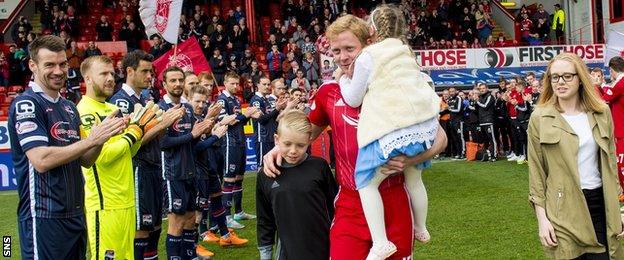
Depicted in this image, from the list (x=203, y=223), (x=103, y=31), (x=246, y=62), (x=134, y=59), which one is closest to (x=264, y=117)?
(x=203, y=223)

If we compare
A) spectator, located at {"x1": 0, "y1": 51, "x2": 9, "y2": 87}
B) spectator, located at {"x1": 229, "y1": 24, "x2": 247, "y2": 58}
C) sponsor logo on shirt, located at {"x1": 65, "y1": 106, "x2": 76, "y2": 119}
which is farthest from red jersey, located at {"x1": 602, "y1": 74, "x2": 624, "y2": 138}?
spectator, located at {"x1": 0, "y1": 51, "x2": 9, "y2": 87}

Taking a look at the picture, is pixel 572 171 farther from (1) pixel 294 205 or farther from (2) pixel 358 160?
(1) pixel 294 205

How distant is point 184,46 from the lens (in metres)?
13.9

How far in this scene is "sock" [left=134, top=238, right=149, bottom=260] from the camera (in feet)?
19.3

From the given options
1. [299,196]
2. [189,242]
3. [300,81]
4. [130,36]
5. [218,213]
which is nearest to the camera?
[299,196]

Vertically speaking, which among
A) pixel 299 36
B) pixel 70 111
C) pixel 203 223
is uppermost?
pixel 299 36

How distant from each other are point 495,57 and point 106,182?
18867 mm

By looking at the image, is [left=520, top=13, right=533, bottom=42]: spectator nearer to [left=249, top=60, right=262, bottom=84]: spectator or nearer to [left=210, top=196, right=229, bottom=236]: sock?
[left=249, top=60, right=262, bottom=84]: spectator

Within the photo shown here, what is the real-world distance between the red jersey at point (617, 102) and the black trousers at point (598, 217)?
5.18m

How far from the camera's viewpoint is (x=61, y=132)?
13.4ft

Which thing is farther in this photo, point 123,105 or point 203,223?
point 203,223

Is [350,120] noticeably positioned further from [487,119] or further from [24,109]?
[487,119]

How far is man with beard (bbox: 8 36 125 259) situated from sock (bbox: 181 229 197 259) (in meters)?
2.47

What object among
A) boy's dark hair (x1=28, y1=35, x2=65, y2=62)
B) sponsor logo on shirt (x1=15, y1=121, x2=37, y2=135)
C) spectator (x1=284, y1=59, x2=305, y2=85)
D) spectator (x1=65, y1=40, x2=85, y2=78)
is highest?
spectator (x1=65, y1=40, x2=85, y2=78)
